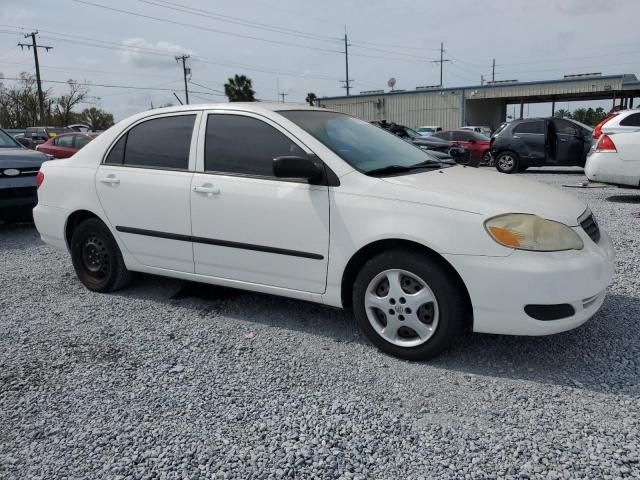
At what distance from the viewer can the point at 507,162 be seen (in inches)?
570

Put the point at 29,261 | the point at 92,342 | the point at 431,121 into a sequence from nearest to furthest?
the point at 92,342, the point at 29,261, the point at 431,121

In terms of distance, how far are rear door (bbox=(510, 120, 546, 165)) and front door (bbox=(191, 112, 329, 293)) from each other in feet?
40.1

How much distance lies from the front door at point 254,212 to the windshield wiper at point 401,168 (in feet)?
1.24

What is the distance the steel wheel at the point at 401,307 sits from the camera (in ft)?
9.83

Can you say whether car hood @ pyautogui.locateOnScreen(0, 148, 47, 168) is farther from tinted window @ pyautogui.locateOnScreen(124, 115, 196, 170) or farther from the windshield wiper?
the windshield wiper

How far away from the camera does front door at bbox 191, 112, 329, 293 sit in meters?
3.30

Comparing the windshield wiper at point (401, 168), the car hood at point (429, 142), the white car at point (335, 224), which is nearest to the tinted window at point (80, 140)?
the car hood at point (429, 142)

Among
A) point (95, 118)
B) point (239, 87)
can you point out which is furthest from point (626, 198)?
point (95, 118)

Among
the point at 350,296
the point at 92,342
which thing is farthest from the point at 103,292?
the point at 350,296

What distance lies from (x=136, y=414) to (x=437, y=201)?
1982 mm

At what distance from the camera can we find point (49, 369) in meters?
3.17

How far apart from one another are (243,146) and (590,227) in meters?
2.33

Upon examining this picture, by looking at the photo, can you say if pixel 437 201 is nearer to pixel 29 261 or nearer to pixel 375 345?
pixel 375 345

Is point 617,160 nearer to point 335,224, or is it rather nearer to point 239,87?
point 335,224
